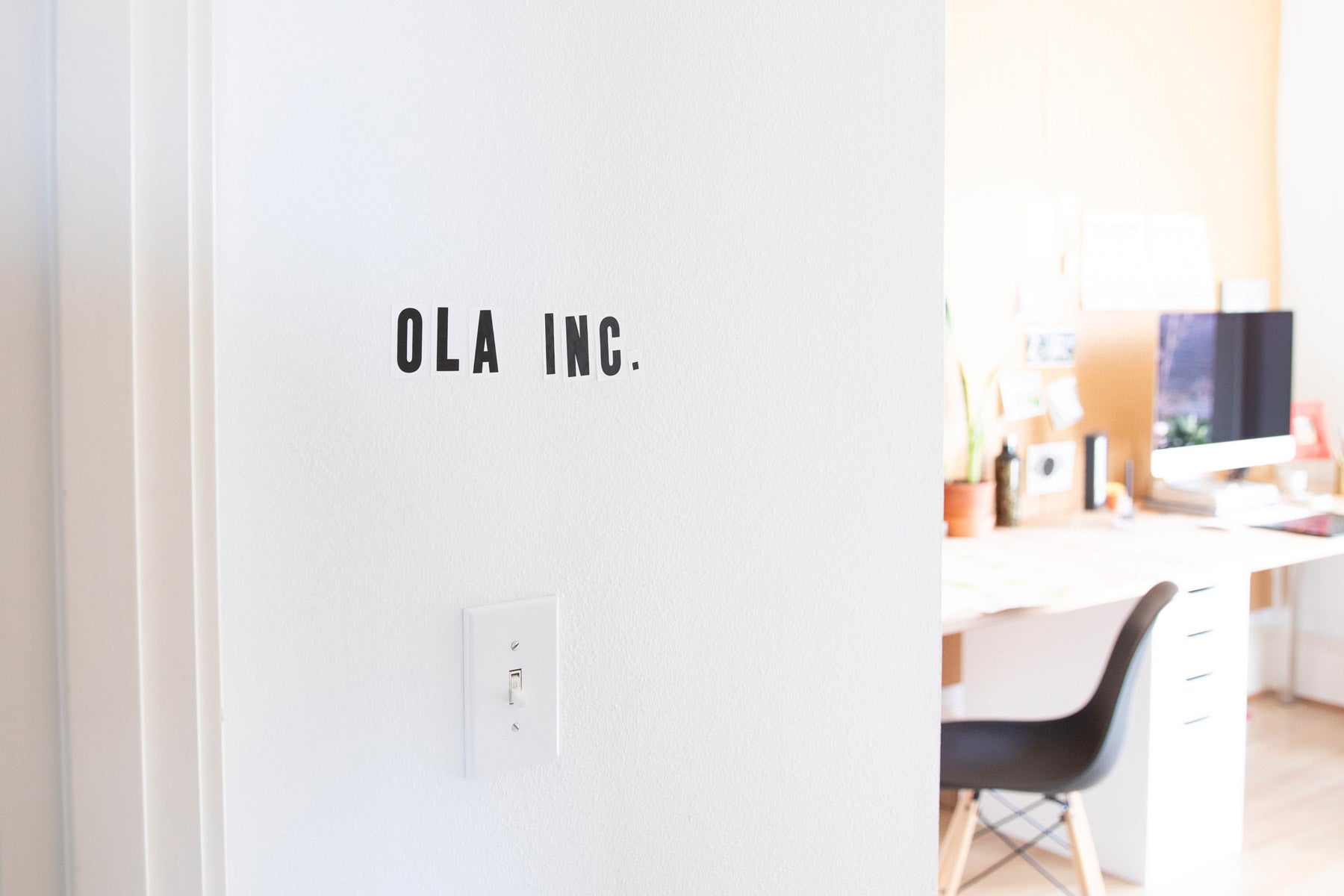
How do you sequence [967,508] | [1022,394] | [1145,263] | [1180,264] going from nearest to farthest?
[967,508]
[1022,394]
[1145,263]
[1180,264]

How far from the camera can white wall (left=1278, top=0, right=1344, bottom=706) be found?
12.0ft

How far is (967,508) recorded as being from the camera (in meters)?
2.76

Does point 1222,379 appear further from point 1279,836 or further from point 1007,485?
point 1279,836

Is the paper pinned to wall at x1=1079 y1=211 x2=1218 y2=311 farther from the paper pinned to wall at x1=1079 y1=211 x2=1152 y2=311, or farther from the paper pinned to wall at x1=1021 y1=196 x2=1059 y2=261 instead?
the paper pinned to wall at x1=1021 y1=196 x2=1059 y2=261

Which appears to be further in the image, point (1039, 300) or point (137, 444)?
point (1039, 300)

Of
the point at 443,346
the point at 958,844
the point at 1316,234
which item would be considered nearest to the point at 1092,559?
the point at 958,844

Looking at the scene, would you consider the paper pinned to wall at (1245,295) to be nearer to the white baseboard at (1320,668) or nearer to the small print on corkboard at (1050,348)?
the small print on corkboard at (1050,348)

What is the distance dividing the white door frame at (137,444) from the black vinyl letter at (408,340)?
0.11 m

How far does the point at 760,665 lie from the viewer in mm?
790

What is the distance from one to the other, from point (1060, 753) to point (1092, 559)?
25.3 inches

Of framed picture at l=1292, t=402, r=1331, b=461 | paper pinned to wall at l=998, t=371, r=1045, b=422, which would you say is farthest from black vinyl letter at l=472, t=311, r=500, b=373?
framed picture at l=1292, t=402, r=1331, b=461

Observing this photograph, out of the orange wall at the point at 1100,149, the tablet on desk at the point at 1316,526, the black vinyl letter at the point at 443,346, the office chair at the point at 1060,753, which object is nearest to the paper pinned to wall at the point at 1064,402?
the orange wall at the point at 1100,149

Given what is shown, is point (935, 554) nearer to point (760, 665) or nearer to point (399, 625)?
point (760, 665)

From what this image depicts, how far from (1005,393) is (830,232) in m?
2.35
